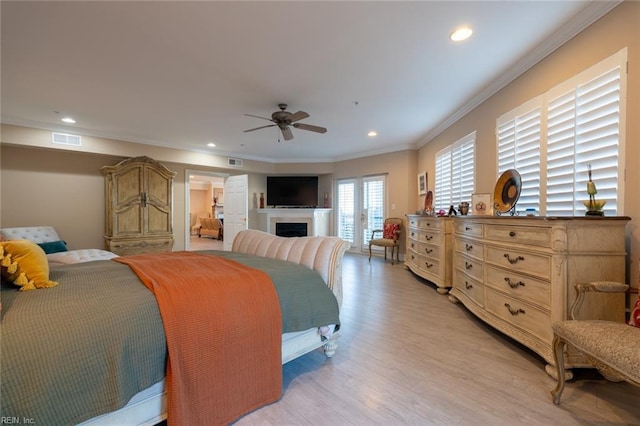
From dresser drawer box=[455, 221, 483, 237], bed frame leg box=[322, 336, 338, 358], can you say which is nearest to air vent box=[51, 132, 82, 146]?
bed frame leg box=[322, 336, 338, 358]

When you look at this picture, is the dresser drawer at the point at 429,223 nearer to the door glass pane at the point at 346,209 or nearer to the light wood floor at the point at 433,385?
the light wood floor at the point at 433,385

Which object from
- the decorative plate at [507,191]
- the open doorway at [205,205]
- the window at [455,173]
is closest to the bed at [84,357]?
the decorative plate at [507,191]

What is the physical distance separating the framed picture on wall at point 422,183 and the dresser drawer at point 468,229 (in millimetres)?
2532

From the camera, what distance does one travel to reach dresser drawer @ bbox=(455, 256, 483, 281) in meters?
2.68

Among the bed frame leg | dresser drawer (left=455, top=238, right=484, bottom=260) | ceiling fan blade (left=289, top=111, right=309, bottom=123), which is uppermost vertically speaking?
ceiling fan blade (left=289, top=111, right=309, bottom=123)

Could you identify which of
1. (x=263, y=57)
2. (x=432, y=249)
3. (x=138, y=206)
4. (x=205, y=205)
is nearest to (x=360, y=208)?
(x=432, y=249)

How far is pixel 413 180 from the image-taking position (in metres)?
6.18

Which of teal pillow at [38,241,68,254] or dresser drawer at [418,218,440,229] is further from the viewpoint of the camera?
teal pillow at [38,241,68,254]

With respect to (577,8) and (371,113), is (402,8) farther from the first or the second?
(371,113)

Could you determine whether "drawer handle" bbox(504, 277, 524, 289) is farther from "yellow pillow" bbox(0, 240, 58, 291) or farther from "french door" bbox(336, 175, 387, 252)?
"french door" bbox(336, 175, 387, 252)

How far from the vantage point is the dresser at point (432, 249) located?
145 inches

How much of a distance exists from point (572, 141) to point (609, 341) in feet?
5.24

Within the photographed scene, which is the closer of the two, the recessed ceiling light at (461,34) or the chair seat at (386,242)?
the recessed ceiling light at (461,34)

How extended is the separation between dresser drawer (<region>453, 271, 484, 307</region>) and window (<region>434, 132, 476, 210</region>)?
1331 mm
